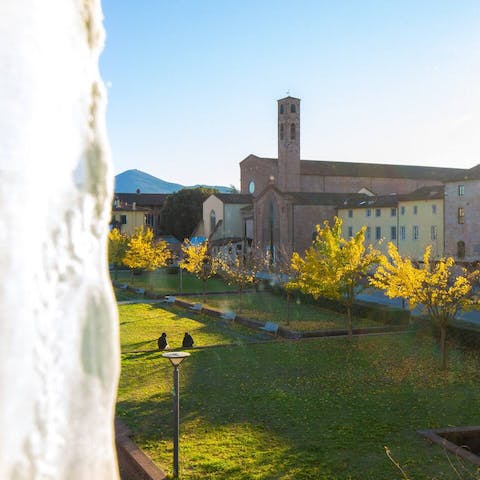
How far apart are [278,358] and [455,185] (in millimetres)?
24579

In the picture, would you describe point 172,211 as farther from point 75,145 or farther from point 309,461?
point 75,145

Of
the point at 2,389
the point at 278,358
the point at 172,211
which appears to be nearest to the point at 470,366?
the point at 278,358

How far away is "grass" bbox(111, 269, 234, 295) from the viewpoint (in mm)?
37106

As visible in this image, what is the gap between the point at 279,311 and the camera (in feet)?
90.5

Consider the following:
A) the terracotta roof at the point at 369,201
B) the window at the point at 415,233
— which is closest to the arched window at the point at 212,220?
the terracotta roof at the point at 369,201

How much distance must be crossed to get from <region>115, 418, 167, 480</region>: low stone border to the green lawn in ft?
0.76

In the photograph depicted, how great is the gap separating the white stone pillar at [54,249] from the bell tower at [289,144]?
187ft

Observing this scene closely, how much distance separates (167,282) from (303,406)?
30.9 meters

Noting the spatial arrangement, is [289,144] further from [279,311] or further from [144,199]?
[279,311]

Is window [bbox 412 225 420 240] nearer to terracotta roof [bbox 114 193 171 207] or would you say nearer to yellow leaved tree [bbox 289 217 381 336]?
yellow leaved tree [bbox 289 217 381 336]

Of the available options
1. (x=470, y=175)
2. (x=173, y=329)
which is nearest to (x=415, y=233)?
(x=470, y=175)

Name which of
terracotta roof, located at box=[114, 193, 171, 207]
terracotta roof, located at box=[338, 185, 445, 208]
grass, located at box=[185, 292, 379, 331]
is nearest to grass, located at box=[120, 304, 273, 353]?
grass, located at box=[185, 292, 379, 331]

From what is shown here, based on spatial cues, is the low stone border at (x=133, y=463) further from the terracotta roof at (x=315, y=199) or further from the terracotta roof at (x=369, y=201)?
the terracotta roof at (x=315, y=199)

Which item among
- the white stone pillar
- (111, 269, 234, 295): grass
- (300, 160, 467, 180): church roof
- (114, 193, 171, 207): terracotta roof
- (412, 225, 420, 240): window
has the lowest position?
(111, 269, 234, 295): grass
